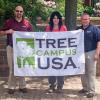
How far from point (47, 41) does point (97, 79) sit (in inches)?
79.8

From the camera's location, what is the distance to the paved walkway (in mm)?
8531

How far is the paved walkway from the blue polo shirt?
1.00m

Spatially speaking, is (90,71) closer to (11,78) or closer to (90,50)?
(90,50)

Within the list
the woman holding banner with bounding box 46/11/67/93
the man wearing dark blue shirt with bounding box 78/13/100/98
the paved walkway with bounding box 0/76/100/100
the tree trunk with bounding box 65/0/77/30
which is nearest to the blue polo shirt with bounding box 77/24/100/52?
the man wearing dark blue shirt with bounding box 78/13/100/98

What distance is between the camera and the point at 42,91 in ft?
29.5

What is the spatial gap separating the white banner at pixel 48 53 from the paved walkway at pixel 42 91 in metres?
0.44

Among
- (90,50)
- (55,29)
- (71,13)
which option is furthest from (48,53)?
(71,13)

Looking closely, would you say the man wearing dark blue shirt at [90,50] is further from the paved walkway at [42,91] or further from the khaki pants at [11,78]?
the khaki pants at [11,78]

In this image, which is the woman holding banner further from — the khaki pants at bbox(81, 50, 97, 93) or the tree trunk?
the tree trunk

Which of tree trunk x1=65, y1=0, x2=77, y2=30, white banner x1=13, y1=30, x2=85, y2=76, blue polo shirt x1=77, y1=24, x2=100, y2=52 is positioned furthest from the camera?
tree trunk x1=65, y1=0, x2=77, y2=30

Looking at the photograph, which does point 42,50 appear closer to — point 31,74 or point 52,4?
point 31,74

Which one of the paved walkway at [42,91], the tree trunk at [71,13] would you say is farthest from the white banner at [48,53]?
the tree trunk at [71,13]

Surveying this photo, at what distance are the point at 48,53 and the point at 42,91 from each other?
88 cm

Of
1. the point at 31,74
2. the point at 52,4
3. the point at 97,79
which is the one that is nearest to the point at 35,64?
the point at 31,74
